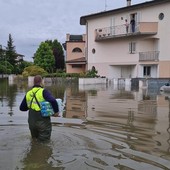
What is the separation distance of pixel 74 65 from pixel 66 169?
45.2 meters

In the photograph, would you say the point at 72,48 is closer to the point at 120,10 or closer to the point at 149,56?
the point at 120,10

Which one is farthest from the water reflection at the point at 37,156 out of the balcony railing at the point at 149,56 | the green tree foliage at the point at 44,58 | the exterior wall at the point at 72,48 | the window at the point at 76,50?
the green tree foliage at the point at 44,58

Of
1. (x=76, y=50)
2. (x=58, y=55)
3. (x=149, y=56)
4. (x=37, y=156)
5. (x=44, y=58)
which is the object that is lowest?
(x=37, y=156)

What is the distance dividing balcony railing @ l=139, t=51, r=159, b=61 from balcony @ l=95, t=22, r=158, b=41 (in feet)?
7.69

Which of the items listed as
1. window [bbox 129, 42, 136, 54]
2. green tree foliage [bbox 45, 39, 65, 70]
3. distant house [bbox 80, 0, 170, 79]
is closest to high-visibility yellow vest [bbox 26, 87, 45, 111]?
distant house [bbox 80, 0, 170, 79]

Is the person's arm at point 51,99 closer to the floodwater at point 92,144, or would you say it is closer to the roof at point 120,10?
the floodwater at point 92,144

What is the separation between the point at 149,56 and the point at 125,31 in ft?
14.6

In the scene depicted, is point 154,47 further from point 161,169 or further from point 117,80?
point 161,169

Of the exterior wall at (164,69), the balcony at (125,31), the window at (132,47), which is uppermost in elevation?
the balcony at (125,31)

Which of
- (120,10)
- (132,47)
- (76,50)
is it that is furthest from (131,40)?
(76,50)

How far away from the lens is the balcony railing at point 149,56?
36438 mm

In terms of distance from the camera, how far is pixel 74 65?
166ft

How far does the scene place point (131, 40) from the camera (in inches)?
1533

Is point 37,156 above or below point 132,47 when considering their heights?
below
